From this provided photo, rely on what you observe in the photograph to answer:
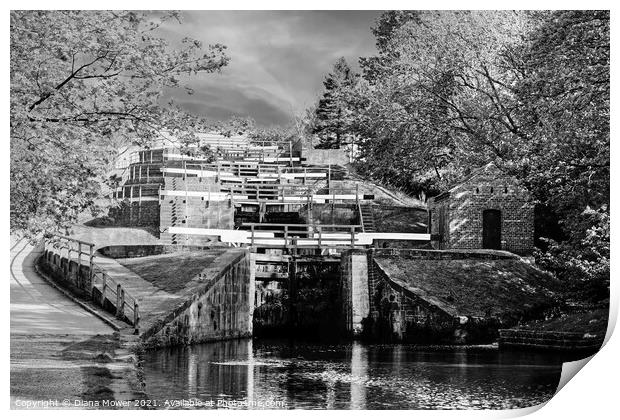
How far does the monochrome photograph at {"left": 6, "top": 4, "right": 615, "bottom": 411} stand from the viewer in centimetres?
1343

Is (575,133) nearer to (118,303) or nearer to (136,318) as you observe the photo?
(136,318)

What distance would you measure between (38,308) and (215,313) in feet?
17.5

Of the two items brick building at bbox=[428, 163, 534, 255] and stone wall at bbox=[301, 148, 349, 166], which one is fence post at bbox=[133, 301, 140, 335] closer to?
brick building at bbox=[428, 163, 534, 255]

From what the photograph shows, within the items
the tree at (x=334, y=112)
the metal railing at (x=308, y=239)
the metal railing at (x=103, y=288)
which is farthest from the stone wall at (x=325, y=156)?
the metal railing at (x=103, y=288)

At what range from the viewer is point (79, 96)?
44.9 feet

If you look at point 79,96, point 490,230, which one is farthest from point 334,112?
point 79,96

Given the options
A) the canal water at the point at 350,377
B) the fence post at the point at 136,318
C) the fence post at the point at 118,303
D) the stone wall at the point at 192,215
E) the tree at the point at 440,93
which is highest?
the tree at the point at 440,93

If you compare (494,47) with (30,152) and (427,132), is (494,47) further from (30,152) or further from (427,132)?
(30,152)

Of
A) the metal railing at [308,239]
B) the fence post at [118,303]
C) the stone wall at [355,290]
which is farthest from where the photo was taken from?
the metal railing at [308,239]

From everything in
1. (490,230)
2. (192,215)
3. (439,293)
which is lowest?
(439,293)

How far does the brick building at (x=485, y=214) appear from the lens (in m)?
25.9

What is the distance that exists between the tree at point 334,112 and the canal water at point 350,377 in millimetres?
5508

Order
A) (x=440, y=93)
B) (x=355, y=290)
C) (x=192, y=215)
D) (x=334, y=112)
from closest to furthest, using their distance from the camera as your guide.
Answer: (x=355, y=290) < (x=440, y=93) < (x=192, y=215) < (x=334, y=112)

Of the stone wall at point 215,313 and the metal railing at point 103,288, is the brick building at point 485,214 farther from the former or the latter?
the metal railing at point 103,288
